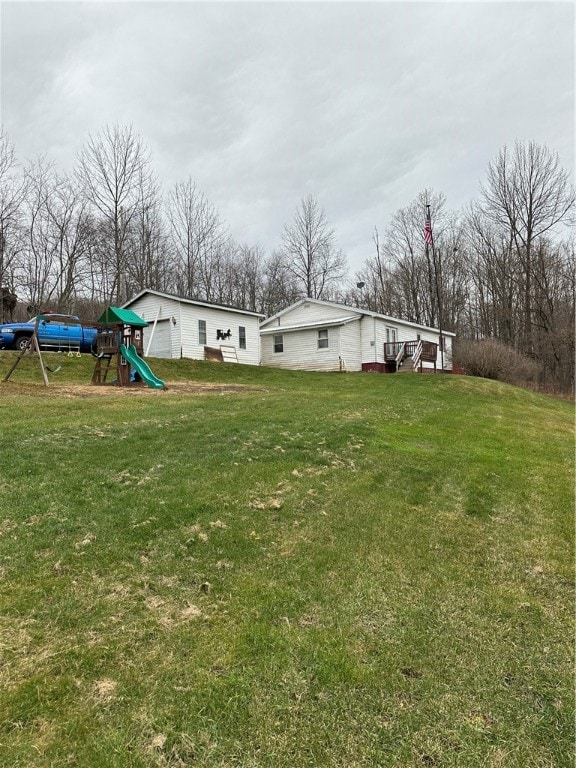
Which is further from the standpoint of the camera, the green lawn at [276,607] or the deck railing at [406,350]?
the deck railing at [406,350]

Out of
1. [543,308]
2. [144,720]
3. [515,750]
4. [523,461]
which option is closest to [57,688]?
[144,720]

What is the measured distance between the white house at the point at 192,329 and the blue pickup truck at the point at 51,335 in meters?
3.28

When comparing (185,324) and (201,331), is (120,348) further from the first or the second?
(201,331)

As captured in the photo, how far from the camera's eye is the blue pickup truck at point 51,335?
1877 cm

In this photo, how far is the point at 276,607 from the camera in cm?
284

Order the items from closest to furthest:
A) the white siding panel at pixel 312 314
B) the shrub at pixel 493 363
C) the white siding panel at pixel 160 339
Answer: the white siding panel at pixel 160 339 → the shrub at pixel 493 363 → the white siding panel at pixel 312 314

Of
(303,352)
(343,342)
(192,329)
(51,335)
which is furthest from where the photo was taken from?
(303,352)

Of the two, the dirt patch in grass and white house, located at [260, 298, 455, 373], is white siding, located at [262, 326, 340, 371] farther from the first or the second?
the dirt patch in grass

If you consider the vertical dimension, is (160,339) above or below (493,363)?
above

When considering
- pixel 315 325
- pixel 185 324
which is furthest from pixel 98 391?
pixel 315 325

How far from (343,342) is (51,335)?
14.5m

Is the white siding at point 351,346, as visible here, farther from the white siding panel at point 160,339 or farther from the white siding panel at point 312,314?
the white siding panel at point 160,339

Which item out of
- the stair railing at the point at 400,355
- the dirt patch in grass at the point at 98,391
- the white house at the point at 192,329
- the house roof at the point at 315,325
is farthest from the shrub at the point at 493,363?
the dirt patch in grass at the point at 98,391

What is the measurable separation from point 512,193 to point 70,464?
130 ft
